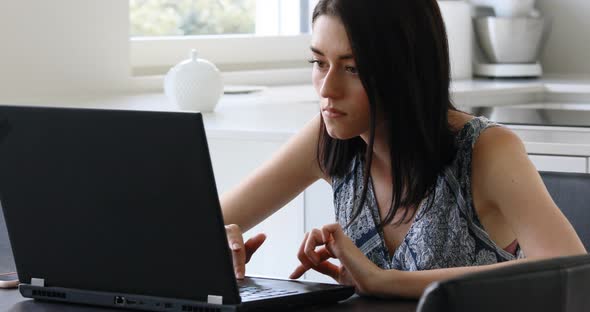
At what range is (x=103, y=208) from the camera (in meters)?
1.14

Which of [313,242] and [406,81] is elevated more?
[406,81]

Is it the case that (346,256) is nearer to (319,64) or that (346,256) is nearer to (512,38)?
(319,64)

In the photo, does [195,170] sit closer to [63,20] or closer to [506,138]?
[506,138]

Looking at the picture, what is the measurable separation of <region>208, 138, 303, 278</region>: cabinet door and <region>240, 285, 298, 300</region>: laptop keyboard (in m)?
0.99

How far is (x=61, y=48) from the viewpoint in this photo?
9.17 ft

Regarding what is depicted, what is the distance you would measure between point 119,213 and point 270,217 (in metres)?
1.17

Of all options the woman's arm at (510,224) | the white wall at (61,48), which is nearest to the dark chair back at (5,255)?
the woman's arm at (510,224)

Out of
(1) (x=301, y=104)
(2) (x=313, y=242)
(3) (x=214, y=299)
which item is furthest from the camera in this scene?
(1) (x=301, y=104)

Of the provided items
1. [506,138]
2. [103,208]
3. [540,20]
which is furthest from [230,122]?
[540,20]

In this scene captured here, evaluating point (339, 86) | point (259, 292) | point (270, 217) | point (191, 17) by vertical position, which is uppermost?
point (191, 17)

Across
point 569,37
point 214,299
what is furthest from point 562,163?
point 569,37

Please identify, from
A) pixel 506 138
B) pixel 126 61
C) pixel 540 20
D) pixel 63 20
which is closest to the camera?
pixel 506 138

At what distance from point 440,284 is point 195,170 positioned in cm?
46

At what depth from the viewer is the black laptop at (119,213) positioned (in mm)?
1090
